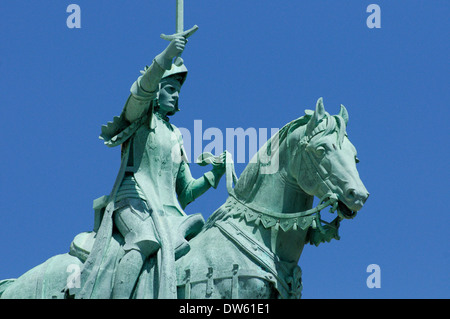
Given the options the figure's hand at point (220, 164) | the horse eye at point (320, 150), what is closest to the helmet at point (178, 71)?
the figure's hand at point (220, 164)

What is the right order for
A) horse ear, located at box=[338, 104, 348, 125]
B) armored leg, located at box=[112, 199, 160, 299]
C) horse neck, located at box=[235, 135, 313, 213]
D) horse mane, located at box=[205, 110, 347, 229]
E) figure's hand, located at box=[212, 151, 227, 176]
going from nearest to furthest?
armored leg, located at box=[112, 199, 160, 299] → horse neck, located at box=[235, 135, 313, 213] → horse mane, located at box=[205, 110, 347, 229] → horse ear, located at box=[338, 104, 348, 125] → figure's hand, located at box=[212, 151, 227, 176]

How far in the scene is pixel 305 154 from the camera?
17203 mm

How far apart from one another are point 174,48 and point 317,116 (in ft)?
6.87

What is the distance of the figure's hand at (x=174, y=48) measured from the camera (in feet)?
58.0

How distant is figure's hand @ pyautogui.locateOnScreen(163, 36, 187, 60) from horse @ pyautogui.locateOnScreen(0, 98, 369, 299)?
1666 millimetres

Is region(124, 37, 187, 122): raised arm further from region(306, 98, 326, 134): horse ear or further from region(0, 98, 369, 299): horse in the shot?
region(306, 98, 326, 134): horse ear

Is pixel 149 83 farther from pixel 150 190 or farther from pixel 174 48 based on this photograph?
pixel 150 190

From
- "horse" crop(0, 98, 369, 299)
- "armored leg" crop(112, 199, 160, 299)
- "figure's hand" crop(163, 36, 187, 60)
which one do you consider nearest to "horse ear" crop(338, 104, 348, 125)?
"horse" crop(0, 98, 369, 299)

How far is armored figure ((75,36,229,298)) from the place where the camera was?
1731cm

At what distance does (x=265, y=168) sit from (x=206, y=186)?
167 cm

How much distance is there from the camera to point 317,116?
56.6 ft
